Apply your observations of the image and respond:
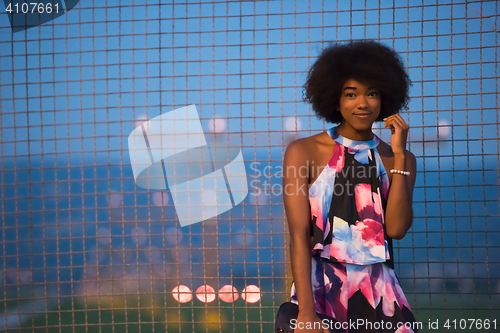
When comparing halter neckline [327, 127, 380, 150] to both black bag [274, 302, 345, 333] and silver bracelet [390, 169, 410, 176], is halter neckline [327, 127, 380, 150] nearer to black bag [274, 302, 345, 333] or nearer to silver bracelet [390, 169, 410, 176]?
silver bracelet [390, 169, 410, 176]

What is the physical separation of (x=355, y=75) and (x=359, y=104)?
0.15 meters

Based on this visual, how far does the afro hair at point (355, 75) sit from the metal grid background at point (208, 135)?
2.73ft

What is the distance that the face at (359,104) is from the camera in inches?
63.5

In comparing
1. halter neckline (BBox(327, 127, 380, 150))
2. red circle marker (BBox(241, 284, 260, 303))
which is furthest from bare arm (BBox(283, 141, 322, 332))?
red circle marker (BBox(241, 284, 260, 303))

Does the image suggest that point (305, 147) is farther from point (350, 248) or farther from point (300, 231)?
point (350, 248)

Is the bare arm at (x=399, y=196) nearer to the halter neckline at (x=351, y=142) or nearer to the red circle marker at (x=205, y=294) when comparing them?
the halter neckline at (x=351, y=142)

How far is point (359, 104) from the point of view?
1.61 m

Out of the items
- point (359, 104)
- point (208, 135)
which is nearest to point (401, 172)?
point (359, 104)

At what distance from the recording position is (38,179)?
2887 mm

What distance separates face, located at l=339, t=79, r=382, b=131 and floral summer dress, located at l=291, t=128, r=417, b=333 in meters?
0.17

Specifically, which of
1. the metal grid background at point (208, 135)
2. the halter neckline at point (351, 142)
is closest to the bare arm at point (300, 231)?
the halter neckline at point (351, 142)

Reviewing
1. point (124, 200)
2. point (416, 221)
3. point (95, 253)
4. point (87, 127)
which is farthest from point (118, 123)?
point (416, 221)

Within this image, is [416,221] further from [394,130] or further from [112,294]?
Result: [112,294]

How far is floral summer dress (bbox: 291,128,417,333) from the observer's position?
5.25 feet
